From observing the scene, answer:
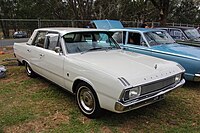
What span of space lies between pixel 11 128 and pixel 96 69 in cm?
178

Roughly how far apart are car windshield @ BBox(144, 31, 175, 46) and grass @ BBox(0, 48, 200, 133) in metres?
1.78

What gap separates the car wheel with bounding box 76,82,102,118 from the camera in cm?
366

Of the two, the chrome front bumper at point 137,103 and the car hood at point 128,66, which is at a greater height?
the car hood at point 128,66

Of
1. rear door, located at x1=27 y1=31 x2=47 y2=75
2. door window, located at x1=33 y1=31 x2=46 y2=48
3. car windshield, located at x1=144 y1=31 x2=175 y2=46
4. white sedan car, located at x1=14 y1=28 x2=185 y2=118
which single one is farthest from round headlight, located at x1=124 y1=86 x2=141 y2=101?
car windshield, located at x1=144 y1=31 x2=175 y2=46

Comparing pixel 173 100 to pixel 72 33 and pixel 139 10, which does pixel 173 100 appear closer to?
pixel 72 33

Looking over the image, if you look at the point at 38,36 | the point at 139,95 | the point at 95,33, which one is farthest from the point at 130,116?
the point at 38,36

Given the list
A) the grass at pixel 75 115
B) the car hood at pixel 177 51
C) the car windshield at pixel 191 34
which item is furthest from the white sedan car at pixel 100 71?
the car windshield at pixel 191 34

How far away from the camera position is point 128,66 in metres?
3.70

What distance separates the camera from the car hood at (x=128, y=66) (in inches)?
132

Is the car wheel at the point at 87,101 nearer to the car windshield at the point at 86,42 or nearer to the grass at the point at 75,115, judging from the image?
the grass at the point at 75,115

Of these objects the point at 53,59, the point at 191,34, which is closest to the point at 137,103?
the point at 53,59

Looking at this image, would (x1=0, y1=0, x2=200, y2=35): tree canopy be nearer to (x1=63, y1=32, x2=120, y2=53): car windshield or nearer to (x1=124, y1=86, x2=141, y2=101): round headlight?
(x1=63, y1=32, x2=120, y2=53): car windshield

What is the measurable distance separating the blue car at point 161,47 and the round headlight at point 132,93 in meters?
2.60

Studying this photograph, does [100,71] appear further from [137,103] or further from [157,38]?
[157,38]
